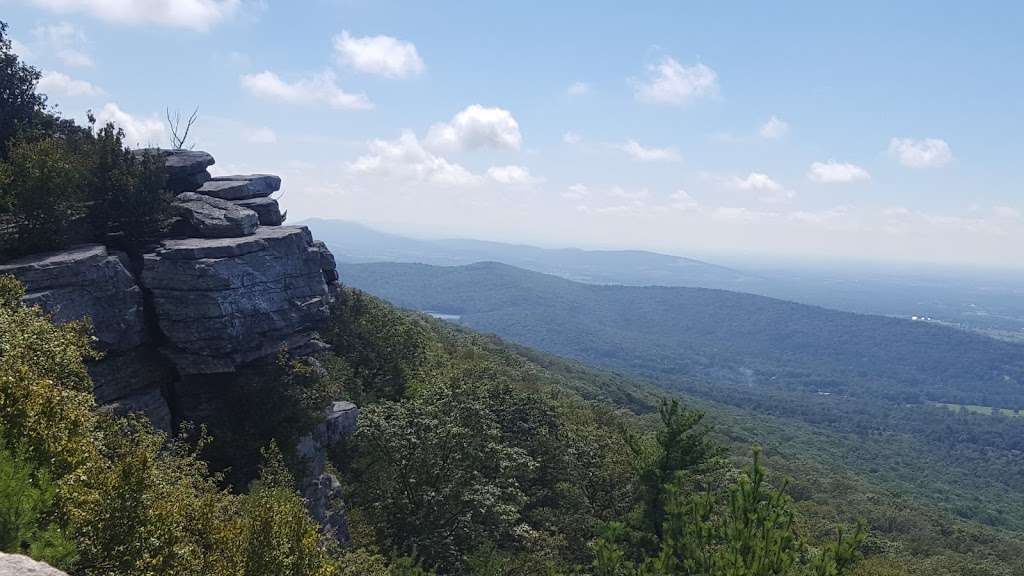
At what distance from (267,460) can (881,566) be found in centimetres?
3620

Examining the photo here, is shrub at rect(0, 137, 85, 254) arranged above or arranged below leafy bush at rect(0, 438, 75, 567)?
above

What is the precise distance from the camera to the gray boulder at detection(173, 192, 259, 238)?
104 ft

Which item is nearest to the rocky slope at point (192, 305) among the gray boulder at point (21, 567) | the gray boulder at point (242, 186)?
the gray boulder at point (242, 186)

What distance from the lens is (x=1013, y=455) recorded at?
7333 inches

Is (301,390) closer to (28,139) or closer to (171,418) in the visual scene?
(171,418)

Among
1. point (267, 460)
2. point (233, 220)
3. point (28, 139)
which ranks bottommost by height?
point (267, 460)

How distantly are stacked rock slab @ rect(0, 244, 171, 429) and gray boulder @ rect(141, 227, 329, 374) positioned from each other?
1303 mm

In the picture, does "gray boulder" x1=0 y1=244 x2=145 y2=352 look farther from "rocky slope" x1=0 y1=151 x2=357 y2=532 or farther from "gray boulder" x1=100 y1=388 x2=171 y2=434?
"gray boulder" x1=100 y1=388 x2=171 y2=434

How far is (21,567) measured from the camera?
789 centimetres

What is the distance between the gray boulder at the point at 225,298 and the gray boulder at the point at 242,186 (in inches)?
284

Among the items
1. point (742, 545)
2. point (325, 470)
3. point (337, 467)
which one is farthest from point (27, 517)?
point (337, 467)

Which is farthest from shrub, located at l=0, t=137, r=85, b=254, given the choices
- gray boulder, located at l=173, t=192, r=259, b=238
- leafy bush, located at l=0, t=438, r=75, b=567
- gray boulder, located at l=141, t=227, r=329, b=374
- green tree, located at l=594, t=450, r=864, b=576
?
green tree, located at l=594, t=450, r=864, b=576

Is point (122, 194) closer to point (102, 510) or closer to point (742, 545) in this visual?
point (102, 510)

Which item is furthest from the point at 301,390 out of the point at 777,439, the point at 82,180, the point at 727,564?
the point at 777,439
